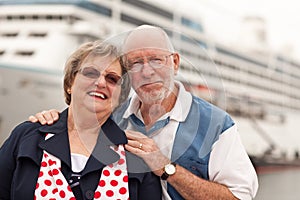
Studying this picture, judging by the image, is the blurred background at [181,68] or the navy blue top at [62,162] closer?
the navy blue top at [62,162]

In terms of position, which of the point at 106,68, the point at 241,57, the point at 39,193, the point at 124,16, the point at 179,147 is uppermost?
the point at 241,57

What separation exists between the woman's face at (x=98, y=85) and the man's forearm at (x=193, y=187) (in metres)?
0.27

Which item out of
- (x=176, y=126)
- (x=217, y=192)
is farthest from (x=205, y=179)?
(x=176, y=126)

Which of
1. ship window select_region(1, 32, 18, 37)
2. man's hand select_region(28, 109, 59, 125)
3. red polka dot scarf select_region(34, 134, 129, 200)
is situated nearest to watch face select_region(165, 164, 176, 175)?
red polka dot scarf select_region(34, 134, 129, 200)

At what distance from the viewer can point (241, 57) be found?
1029 inches

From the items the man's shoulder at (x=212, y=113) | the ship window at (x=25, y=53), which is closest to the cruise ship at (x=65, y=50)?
the ship window at (x=25, y=53)

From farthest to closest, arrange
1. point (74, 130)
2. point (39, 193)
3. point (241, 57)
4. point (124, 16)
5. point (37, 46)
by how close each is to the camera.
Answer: point (241, 57), point (124, 16), point (37, 46), point (74, 130), point (39, 193)

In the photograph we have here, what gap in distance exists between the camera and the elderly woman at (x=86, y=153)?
1714 mm

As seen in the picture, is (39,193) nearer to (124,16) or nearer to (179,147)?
(179,147)

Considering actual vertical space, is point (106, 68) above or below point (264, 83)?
below

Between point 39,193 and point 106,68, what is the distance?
41cm

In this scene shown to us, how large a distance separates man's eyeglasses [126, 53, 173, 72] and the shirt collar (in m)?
0.10

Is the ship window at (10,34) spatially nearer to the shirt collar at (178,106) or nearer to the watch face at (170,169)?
the shirt collar at (178,106)

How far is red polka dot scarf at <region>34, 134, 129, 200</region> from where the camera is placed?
1.72 m
